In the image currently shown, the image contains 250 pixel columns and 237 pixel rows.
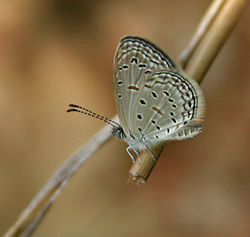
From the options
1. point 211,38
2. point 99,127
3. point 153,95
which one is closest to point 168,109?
point 153,95

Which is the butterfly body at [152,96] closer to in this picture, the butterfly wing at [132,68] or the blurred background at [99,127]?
the butterfly wing at [132,68]

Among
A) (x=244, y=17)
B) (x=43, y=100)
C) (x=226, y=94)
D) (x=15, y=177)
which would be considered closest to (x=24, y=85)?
(x=43, y=100)

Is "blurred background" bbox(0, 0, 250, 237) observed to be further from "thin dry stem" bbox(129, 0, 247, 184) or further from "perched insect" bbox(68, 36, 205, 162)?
"thin dry stem" bbox(129, 0, 247, 184)

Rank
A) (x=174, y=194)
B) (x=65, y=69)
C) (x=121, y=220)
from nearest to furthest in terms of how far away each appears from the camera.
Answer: (x=121, y=220)
(x=174, y=194)
(x=65, y=69)

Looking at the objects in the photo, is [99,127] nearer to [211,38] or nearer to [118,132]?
[118,132]

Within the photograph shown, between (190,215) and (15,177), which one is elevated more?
(190,215)

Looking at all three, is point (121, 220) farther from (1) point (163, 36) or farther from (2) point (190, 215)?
(1) point (163, 36)

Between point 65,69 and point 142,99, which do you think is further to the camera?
point 65,69
